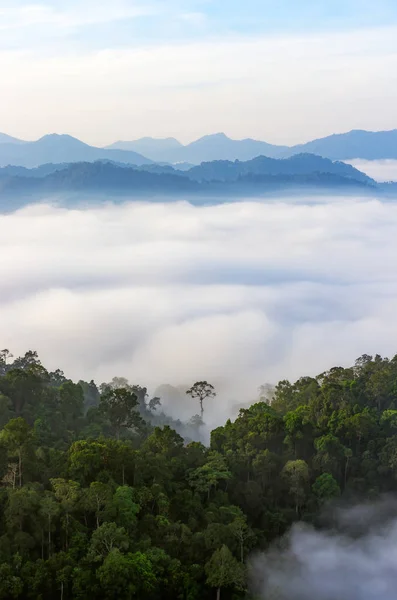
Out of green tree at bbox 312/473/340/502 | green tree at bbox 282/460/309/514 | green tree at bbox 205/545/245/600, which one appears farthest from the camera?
green tree at bbox 312/473/340/502

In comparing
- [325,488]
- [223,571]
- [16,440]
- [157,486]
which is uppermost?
[16,440]

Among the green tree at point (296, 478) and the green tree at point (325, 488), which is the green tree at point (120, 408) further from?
the green tree at point (325, 488)

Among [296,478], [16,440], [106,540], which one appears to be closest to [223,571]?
[106,540]

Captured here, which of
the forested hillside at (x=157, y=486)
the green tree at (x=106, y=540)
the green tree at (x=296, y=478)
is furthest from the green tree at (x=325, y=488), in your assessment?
the green tree at (x=106, y=540)

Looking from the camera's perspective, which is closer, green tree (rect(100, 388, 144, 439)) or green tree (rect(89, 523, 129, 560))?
green tree (rect(89, 523, 129, 560))

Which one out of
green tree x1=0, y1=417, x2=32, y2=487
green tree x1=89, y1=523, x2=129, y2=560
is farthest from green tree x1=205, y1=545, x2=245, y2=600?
green tree x1=0, y1=417, x2=32, y2=487

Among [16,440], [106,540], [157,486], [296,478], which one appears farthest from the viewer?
[296,478]

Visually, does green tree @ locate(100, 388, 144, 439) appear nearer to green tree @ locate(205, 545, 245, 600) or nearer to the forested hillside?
the forested hillside

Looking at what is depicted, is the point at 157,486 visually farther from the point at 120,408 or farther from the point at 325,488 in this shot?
the point at 120,408
